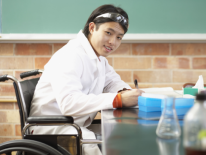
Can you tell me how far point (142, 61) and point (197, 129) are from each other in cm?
162

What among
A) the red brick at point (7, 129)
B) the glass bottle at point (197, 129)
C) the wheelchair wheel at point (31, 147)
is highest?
the glass bottle at point (197, 129)

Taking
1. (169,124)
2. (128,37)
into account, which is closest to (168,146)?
(169,124)

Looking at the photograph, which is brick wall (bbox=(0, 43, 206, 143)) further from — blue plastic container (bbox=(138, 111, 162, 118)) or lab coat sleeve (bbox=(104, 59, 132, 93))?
blue plastic container (bbox=(138, 111, 162, 118))

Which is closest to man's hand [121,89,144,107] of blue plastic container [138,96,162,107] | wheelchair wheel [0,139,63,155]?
blue plastic container [138,96,162,107]

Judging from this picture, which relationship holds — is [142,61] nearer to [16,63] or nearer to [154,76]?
[154,76]

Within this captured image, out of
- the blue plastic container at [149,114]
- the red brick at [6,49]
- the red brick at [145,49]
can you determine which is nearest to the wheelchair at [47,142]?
the blue plastic container at [149,114]

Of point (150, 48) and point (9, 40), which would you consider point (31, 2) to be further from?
point (150, 48)

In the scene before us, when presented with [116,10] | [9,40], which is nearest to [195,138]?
[116,10]

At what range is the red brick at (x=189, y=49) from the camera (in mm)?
1964

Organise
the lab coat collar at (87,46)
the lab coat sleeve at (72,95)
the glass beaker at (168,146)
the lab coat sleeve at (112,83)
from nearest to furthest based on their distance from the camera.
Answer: the glass beaker at (168,146), the lab coat sleeve at (72,95), the lab coat collar at (87,46), the lab coat sleeve at (112,83)

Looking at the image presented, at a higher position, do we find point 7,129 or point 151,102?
point 151,102

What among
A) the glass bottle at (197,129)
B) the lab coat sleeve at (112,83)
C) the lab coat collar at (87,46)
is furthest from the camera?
the lab coat sleeve at (112,83)

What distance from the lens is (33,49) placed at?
197cm

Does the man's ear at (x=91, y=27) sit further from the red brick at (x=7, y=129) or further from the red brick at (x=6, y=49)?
the red brick at (x=7, y=129)
